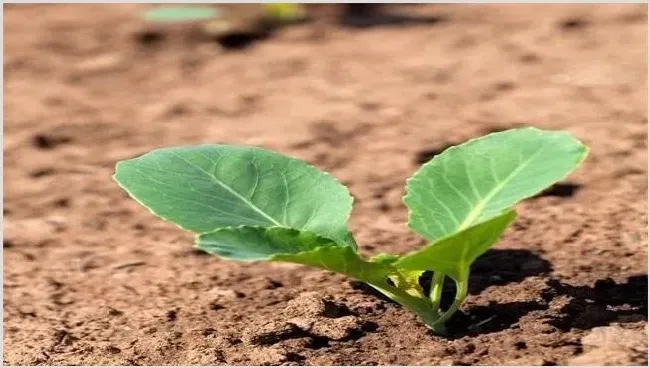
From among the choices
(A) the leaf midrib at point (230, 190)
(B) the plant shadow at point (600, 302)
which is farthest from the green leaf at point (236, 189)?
(B) the plant shadow at point (600, 302)

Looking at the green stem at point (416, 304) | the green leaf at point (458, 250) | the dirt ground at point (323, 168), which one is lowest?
the dirt ground at point (323, 168)

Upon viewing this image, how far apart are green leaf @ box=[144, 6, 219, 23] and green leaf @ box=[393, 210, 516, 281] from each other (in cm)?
259

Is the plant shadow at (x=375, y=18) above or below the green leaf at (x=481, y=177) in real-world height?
below

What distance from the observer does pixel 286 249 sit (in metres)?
1.47

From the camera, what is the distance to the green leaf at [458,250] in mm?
1381

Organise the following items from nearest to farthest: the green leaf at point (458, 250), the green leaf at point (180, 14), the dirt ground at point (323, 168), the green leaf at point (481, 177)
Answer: the green leaf at point (458, 250) → the green leaf at point (481, 177) → the dirt ground at point (323, 168) → the green leaf at point (180, 14)

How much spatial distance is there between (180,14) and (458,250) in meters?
2.69

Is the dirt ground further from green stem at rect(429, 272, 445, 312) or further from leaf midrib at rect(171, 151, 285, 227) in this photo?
leaf midrib at rect(171, 151, 285, 227)

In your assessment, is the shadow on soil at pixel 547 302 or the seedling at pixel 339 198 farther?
the shadow on soil at pixel 547 302

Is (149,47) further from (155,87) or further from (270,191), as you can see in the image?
(270,191)

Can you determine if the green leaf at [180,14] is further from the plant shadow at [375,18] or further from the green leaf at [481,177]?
the green leaf at [481,177]

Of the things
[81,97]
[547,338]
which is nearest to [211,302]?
[547,338]

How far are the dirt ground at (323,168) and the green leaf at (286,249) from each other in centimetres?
14

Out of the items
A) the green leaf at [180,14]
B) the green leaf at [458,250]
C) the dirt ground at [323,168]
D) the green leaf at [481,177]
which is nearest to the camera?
the green leaf at [458,250]
